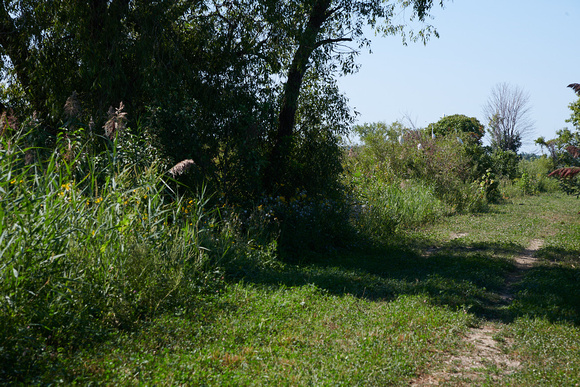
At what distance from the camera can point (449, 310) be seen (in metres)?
5.71

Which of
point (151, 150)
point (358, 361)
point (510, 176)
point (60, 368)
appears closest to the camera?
point (60, 368)

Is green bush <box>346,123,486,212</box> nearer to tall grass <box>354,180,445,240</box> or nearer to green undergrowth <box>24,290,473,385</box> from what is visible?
tall grass <box>354,180,445,240</box>

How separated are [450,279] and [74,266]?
17.2ft

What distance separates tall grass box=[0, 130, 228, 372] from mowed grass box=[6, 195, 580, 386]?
8.6 inches

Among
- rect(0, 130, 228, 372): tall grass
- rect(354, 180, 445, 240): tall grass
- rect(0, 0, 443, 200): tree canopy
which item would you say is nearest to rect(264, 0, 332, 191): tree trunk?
rect(0, 0, 443, 200): tree canopy

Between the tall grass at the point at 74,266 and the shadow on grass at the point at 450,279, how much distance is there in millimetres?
1465

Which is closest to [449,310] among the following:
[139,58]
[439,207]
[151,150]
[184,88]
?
[151,150]

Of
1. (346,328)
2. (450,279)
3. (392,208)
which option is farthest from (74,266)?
(392,208)

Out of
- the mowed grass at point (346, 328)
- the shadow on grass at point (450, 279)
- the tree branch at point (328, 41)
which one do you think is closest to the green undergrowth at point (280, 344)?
the mowed grass at point (346, 328)

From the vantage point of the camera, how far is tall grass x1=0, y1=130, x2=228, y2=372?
3.66 m

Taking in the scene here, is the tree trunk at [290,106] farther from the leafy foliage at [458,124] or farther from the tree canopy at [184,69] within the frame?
the leafy foliage at [458,124]

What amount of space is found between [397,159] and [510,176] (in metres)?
11.0

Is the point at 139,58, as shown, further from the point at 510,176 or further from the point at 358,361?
the point at 510,176

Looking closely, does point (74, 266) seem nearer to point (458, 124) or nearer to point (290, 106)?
point (290, 106)
